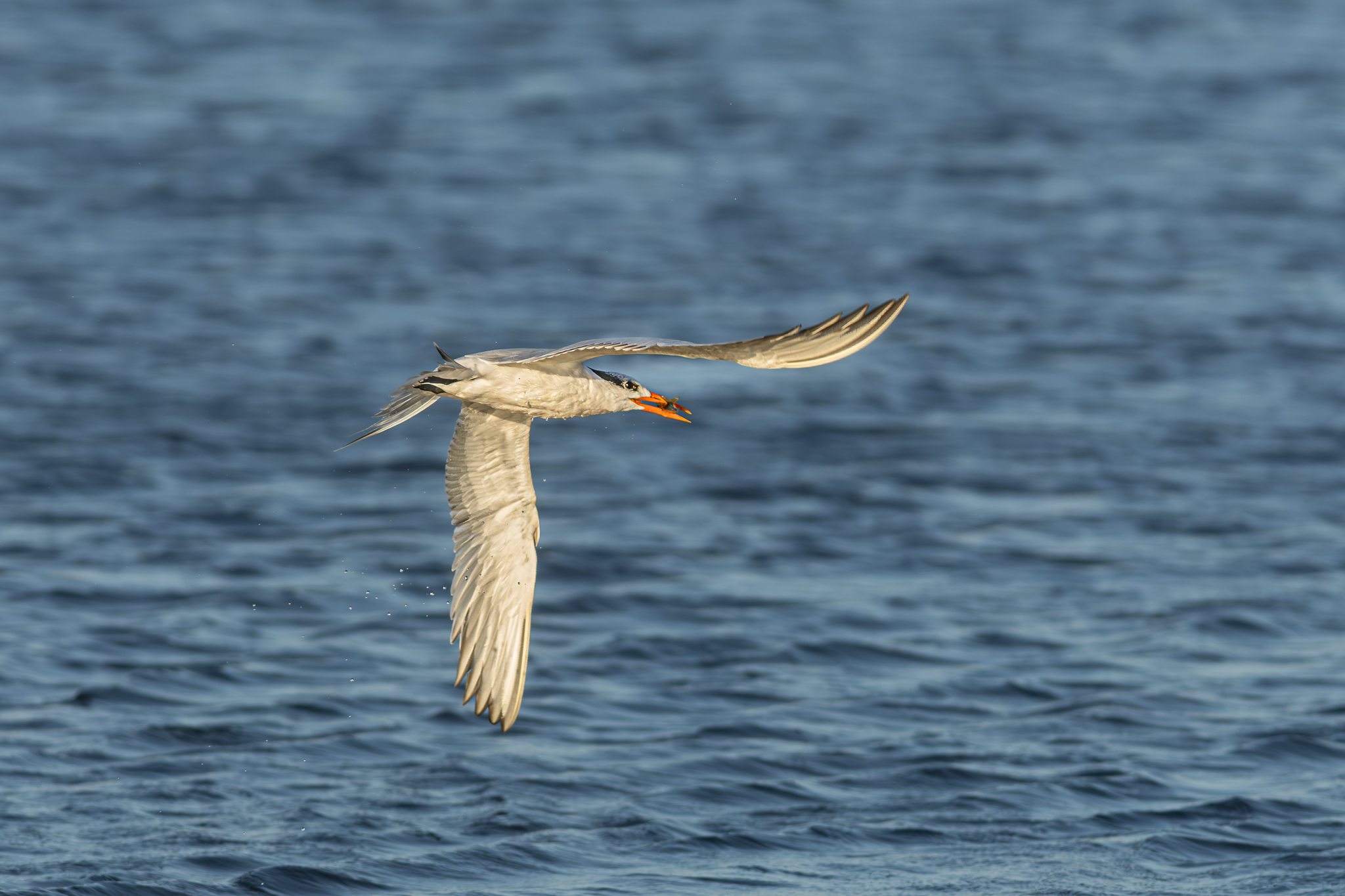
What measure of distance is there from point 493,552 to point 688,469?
27.9 ft

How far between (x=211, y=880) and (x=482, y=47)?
81.9ft

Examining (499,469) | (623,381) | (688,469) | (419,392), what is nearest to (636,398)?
(623,381)

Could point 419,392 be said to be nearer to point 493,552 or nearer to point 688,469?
point 493,552

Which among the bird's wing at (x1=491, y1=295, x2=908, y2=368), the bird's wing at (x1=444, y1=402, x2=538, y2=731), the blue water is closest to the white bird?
the bird's wing at (x1=444, y1=402, x2=538, y2=731)

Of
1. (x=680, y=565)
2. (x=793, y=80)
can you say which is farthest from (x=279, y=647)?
(x=793, y=80)

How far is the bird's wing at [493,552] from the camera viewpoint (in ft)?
30.3

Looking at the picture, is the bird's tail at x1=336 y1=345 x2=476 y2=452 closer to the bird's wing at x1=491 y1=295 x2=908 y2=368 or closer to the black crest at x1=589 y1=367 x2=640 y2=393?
the black crest at x1=589 y1=367 x2=640 y2=393

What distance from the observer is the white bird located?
27.6 feet

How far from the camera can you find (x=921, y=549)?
16094mm

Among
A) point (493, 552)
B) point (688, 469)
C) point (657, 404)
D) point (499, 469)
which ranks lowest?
point (688, 469)

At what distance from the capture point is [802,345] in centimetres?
734

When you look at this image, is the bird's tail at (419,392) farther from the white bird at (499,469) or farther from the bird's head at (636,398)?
the bird's head at (636,398)

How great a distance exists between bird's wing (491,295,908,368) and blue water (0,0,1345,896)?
13.6ft

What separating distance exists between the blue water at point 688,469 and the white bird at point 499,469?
5.95 feet
